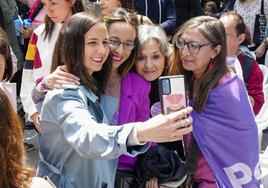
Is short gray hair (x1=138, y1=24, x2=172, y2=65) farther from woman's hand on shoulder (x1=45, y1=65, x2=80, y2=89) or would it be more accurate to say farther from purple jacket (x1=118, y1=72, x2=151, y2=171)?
woman's hand on shoulder (x1=45, y1=65, x2=80, y2=89)

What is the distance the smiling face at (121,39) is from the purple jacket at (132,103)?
3.9 inches

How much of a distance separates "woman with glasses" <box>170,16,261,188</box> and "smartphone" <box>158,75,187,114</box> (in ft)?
1.71

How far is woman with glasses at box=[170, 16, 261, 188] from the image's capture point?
223 centimetres

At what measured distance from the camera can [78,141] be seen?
165 centimetres

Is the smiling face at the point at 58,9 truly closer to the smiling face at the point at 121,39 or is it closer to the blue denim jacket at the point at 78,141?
the smiling face at the point at 121,39

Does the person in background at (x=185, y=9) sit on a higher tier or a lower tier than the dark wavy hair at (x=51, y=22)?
lower

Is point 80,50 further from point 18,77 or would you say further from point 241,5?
point 18,77

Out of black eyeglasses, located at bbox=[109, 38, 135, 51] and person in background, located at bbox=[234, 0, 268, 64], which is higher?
black eyeglasses, located at bbox=[109, 38, 135, 51]

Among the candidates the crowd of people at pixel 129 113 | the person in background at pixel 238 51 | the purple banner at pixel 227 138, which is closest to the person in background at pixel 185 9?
the person in background at pixel 238 51

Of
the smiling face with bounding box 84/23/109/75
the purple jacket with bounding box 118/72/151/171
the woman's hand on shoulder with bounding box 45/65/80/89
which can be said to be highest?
the smiling face with bounding box 84/23/109/75

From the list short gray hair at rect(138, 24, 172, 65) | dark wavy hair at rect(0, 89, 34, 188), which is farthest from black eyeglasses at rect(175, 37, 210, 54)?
dark wavy hair at rect(0, 89, 34, 188)

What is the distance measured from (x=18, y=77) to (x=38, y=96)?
379cm

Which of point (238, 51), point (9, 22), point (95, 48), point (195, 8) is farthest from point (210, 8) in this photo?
point (95, 48)

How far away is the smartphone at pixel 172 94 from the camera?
5.58ft
